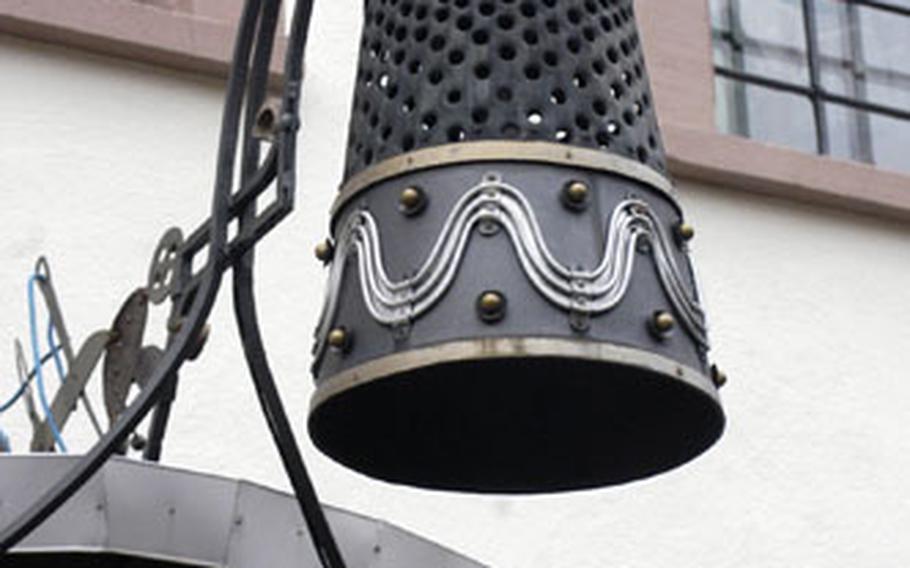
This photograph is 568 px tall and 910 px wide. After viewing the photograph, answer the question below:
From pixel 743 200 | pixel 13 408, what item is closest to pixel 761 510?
pixel 743 200

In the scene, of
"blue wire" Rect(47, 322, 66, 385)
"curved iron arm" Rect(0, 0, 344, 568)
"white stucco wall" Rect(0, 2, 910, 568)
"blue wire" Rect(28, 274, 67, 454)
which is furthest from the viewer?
"white stucco wall" Rect(0, 2, 910, 568)

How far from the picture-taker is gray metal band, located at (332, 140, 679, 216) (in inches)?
154

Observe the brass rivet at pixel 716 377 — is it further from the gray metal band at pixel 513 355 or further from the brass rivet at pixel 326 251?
the brass rivet at pixel 326 251

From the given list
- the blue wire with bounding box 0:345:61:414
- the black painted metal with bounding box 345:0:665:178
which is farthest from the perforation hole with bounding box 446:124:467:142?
the blue wire with bounding box 0:345:61:414

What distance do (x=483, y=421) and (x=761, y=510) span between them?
3.55 metres

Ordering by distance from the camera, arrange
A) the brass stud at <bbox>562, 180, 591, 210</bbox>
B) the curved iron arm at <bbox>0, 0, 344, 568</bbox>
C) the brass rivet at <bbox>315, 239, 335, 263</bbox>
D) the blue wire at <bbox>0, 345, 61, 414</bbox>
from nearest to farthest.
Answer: the curved iron arm at <bbox>0, 0, 344, 568</bbox>, the brass stud at <bbox>562, 180, 591, 210</bbox>, the brass rivet at <bbox>315, 239, 335, 263</bbox>, the blue wire at <bbox>0, 345, 61, 414</bbox>

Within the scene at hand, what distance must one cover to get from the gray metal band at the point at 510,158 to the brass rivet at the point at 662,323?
247 millimetres

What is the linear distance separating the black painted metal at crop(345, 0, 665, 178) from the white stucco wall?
8.41 feet

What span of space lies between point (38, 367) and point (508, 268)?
2.29m

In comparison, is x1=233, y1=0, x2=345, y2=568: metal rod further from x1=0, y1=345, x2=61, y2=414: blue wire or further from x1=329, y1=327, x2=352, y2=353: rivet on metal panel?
x1=0, y1=345, x2=61, y2=414: blue wire

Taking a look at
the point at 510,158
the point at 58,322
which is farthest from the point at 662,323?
the point at 58,322

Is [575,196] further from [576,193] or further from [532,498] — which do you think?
[532,498]

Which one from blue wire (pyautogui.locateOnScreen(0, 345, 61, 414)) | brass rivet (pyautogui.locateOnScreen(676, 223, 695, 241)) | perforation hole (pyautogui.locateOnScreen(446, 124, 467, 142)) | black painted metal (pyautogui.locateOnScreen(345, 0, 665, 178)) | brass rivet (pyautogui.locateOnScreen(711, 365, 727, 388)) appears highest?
black painted metal (pyautogui.locateOnScreen(345, 0, 665, 178))

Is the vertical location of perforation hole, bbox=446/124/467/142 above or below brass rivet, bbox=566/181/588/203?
above
